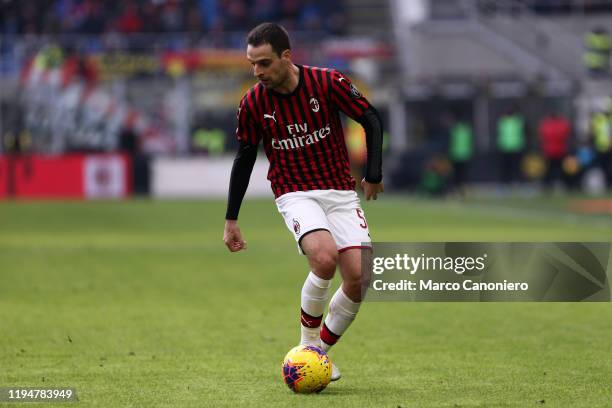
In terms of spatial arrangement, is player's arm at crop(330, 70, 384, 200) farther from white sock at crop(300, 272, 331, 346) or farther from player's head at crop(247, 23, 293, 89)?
white sock at crop(300, 272, 331, 346)

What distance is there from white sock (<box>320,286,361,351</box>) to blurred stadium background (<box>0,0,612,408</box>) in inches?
9.9

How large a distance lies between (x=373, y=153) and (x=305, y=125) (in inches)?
16.1

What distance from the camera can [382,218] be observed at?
960 inches

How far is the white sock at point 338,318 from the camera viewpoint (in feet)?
25.0

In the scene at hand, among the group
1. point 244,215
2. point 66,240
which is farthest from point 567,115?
point 66,240

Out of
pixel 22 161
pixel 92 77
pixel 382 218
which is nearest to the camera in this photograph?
pixel 382 218

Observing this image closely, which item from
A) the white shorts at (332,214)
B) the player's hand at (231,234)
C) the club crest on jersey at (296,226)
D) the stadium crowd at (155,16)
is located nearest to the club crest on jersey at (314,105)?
the white shorts at (332,214)

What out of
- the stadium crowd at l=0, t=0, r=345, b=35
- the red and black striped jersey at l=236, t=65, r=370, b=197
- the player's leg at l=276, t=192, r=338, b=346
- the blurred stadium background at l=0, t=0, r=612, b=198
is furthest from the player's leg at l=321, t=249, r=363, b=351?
the stadium crowd at l=0, t=0, r=345, b=35

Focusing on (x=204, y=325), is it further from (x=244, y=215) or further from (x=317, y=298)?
(x=244, y=215)

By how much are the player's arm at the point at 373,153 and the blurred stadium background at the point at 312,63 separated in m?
25.4

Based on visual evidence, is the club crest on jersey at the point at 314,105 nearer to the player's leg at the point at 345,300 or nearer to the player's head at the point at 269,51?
the player's head at the point at 269,51

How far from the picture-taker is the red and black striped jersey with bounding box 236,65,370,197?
7430mm

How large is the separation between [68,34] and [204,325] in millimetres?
32808

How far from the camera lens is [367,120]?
757cm
